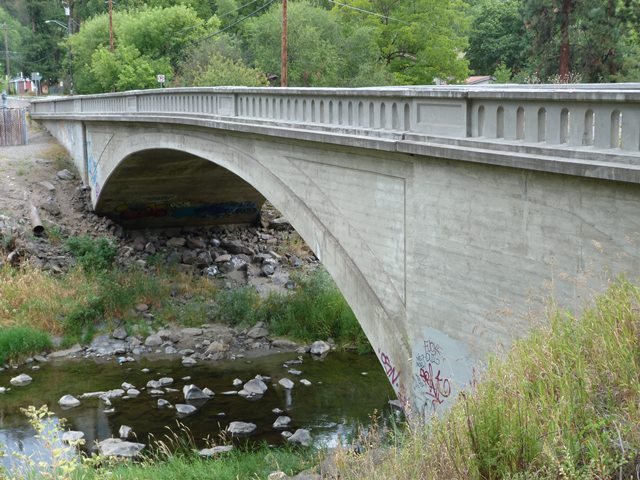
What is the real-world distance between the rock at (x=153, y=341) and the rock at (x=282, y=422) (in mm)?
6405

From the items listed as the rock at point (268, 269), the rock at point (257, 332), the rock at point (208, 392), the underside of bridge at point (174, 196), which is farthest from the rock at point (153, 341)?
the underside of bridge at point (174, 196)

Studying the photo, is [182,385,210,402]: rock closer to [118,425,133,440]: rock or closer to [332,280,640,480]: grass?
[118,425,133,440]: rock

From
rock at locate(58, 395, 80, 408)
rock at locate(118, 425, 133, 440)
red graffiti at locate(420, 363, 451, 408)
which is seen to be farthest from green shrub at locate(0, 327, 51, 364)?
red graffiti at locate(420, 363, 451, 408)

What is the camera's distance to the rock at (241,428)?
15062 millimetres

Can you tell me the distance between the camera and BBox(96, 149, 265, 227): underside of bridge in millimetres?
26219

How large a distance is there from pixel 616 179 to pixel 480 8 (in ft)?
177

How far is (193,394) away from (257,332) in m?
4.40

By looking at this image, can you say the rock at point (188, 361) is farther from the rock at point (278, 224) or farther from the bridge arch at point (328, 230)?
the rock at point (278, 224)

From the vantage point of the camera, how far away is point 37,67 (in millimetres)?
74875

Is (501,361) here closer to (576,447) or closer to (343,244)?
(576,447)

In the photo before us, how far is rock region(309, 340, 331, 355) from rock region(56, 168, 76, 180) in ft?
46.7

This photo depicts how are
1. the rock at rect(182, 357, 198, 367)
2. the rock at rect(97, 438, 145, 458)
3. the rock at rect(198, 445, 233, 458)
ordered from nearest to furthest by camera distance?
1. the rock at rect(198, 445, 233, 458)
2. the rock at rect(97, 438, 145, 458)
3. the rock at rect(182, 357, 198, 367)

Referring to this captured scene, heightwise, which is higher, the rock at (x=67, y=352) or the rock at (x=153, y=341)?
the rock at (x=153, y=341)

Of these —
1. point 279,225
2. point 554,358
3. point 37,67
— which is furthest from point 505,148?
point 37,67
